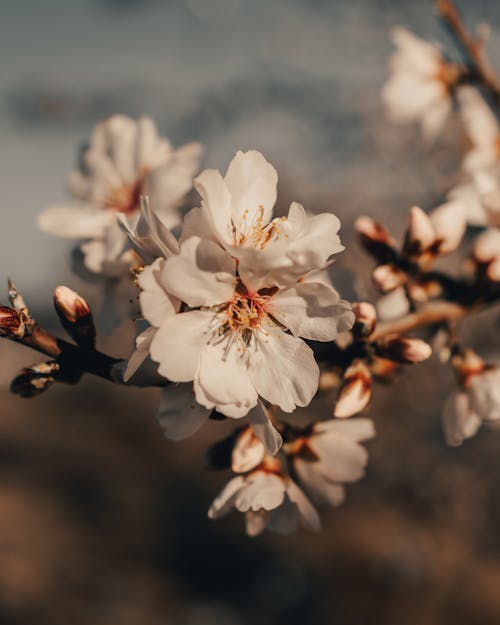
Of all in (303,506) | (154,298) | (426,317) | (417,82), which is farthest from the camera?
(417,82)

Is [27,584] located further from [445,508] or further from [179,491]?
[445,508]

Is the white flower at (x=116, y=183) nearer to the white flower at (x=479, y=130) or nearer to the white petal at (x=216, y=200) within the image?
the white petal at (x=216, y=200)

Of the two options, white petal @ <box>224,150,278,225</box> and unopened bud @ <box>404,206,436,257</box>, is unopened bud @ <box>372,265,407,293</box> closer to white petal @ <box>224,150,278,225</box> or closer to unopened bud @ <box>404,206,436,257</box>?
unopened bud @ <box>404,206,436,257</box>

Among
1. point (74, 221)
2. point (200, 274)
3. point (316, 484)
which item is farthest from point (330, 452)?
point (74, 221)

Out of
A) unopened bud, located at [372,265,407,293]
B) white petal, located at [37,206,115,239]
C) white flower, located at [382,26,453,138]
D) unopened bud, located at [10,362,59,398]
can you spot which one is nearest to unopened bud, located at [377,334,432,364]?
unopened bud, located at [372,265,407,293]

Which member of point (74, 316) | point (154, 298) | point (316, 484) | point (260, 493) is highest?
point (154, 298)

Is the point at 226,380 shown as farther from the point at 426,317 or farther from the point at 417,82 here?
the point at 417,82

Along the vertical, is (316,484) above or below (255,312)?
below

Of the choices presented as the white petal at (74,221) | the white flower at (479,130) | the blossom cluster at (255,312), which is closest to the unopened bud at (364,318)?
the blossom cluster at (255,312)
